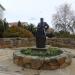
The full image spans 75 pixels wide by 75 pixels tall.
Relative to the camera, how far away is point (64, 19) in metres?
27.6

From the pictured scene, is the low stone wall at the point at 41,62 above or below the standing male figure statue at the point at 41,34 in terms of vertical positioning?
below

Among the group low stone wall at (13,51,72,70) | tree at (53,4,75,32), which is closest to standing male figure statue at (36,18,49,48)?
low stone wall at (13,51,72,70)

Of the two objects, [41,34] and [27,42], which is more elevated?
[41,34]

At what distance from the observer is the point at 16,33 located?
15.9m

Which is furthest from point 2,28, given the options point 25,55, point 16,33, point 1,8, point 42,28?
point 25,55

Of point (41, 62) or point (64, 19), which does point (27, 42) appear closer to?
point (41, 62)

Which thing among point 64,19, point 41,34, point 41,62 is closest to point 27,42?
point 41,34

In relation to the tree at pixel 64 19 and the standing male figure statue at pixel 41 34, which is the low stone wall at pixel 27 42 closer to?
the standing male figure statue at pixel 41 34

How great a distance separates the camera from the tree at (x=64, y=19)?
88.5 feet

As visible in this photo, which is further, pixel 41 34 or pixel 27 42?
pixel 27 42

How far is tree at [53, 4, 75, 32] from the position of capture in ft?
88.5

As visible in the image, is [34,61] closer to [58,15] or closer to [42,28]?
[42,28]

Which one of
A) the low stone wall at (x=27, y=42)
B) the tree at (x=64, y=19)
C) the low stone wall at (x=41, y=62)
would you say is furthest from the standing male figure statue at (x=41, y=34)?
the tree at (x=64, y=19)

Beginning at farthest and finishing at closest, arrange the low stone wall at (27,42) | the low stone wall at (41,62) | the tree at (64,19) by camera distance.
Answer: the tree at (64,19) < the low stone wall at (27,42) < the low stone wall at (41,62)
